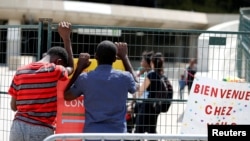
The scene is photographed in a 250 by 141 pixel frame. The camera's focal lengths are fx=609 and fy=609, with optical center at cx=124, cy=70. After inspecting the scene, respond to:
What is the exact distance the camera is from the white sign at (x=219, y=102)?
274 inches

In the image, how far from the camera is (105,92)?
561 cm

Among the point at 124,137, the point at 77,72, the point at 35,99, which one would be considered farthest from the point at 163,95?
the point at 124,137

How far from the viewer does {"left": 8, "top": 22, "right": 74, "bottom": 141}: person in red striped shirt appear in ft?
19.0

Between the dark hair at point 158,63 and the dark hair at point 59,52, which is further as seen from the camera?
the dark hair at point 158,63

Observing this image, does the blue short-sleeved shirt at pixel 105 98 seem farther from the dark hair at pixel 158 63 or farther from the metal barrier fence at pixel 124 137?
the dark hair at pixel 158 63

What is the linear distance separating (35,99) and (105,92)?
71 centimetres

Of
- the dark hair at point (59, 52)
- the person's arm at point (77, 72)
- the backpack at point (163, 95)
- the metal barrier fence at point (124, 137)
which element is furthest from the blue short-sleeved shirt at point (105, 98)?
the backpack at point (163, 95)

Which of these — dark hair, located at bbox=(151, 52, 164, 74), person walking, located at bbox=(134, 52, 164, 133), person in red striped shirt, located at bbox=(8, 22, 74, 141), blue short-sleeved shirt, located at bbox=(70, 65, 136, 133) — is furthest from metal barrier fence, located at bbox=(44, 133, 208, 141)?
dark hair, located at bbox=(151, 52, 164, 74)

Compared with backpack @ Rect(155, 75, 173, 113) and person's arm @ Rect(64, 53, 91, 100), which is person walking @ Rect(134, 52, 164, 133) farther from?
person's arm @ Rect(64, 53, 91, 100)

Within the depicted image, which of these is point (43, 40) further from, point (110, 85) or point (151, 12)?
point (151, 12)

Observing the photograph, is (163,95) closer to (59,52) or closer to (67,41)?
(67,41)

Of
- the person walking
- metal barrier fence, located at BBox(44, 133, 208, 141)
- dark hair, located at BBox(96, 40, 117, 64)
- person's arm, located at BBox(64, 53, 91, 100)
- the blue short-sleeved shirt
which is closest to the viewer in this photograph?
metal barrier fence, located at BBox(44, 133, 208, 141)

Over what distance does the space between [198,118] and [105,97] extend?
179 cm

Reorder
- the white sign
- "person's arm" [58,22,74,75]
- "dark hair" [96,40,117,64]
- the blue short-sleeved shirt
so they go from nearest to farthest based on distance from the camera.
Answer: the blue short-sleeved shirt
"dark hair" [96,40,117,64]
"person's arm" [58,22,74,75]
the white sign
